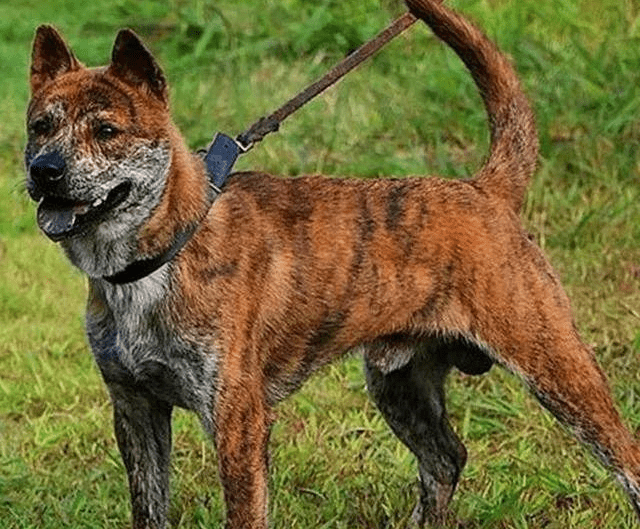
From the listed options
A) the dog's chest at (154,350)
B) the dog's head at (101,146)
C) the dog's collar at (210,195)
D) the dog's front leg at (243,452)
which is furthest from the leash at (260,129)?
the dog's front leg at (243,452)

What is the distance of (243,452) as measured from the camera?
463 centimetres

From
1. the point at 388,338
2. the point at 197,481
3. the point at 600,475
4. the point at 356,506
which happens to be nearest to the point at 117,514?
the point at 197,481

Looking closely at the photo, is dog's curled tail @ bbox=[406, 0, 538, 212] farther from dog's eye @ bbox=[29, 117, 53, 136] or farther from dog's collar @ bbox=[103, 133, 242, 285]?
dog's eye @ bbox=[29, 117, 53, 136]

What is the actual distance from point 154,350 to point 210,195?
0.45 m

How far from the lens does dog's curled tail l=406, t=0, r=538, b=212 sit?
5164 millimetres

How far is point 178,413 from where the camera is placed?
6.29 metres

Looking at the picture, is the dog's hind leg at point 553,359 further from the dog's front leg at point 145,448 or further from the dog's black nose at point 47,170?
the dog's black nose at point 47,170

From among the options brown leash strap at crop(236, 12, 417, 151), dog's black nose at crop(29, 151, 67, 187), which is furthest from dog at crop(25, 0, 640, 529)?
brown leash strap at crop(236, 12, 417, 151)

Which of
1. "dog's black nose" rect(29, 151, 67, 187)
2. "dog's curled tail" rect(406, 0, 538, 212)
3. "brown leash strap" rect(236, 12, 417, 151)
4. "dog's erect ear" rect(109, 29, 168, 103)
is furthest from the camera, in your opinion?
"dog's curled tail" rect(406, 0, 538, 212)

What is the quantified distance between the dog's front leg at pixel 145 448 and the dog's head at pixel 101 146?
1.75ft

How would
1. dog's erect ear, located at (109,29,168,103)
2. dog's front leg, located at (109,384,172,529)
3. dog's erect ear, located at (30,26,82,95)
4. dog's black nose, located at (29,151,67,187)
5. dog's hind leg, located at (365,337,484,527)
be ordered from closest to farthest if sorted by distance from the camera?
dog's black nose, located at (29,151,67,187)
dog's erect ear, located at (109,29,168,103)
dog's erect ear, located at (30,26,82,95)
dog's front leg, located at (109,384,172,529)
dog's hind leg, located at (365,337,484,527)

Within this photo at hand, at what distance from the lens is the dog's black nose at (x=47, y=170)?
434cm

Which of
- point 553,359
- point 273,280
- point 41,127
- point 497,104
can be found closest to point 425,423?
point 553,359

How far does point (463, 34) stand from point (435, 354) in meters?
0.96
